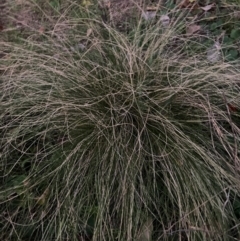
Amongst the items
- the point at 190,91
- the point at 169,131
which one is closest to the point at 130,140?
the point at 169,131

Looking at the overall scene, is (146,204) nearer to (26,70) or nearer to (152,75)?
(152,75)

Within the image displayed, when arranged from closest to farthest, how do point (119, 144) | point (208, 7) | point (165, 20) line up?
point (119, 144)
point (165, 20)
point (208, 7)

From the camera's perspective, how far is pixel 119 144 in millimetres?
2420

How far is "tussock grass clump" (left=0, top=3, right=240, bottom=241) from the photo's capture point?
233cm

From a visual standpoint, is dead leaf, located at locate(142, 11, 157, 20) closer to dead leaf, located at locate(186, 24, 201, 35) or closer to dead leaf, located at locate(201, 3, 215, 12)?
dead leaf, located at locate(186, 24, 201, 35)

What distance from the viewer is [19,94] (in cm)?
276

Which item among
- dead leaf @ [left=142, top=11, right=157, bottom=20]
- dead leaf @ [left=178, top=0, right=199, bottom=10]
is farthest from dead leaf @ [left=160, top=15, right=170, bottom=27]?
dead leaf @ [left=178, top=0, right=199, bottom=10]

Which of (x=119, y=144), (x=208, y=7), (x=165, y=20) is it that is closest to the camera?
(x=119, y=144)

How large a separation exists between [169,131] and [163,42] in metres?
0.54

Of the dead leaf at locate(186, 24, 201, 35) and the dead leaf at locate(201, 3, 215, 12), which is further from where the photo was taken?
the dead leaf at locate(201, 3, 215, 12)

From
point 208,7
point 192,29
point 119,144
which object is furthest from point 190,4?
point 119,144

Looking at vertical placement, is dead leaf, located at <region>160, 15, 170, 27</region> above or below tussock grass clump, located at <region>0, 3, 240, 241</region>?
above

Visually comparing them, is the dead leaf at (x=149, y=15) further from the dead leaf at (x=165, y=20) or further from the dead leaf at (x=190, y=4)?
the dead leaf at (x=190, y=4)

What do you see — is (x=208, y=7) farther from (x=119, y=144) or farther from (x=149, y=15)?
(x=119, y=144)
